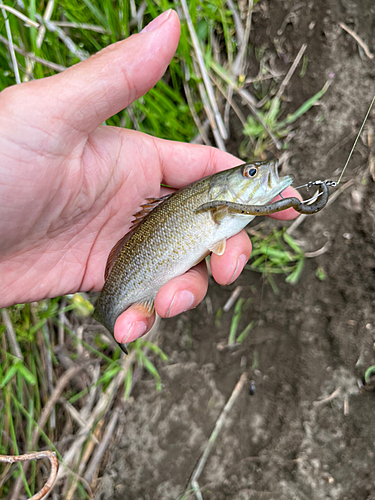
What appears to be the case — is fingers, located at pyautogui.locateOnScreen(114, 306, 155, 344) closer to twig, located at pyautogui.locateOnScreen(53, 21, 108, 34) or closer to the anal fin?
the anal fin

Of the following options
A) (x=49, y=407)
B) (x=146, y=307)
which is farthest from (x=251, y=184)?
(x=49, y=407)

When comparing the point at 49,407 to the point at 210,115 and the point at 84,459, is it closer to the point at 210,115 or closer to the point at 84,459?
the point at 84,459

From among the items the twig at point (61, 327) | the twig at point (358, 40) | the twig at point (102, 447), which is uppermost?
the twig at point (358, 40)

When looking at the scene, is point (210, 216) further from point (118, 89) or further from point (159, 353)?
point (159, 353)

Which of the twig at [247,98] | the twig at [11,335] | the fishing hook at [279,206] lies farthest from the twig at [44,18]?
the twig at [11,335]

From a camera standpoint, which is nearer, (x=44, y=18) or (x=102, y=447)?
(x=44, y=18)

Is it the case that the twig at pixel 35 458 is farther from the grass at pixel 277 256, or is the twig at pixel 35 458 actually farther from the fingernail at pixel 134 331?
the grass at pixel 277 256

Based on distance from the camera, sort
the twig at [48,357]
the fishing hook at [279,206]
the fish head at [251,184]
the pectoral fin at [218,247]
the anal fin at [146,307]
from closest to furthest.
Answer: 1. the fishing hook at [279,206]
2. the fish head at [251,184]
3. the pectoral fin at [218,247]
4. the anal fin at [146,307]
5. the twig at [48,357]

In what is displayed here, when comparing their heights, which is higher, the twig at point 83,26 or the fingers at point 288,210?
the twig at point 83,26
